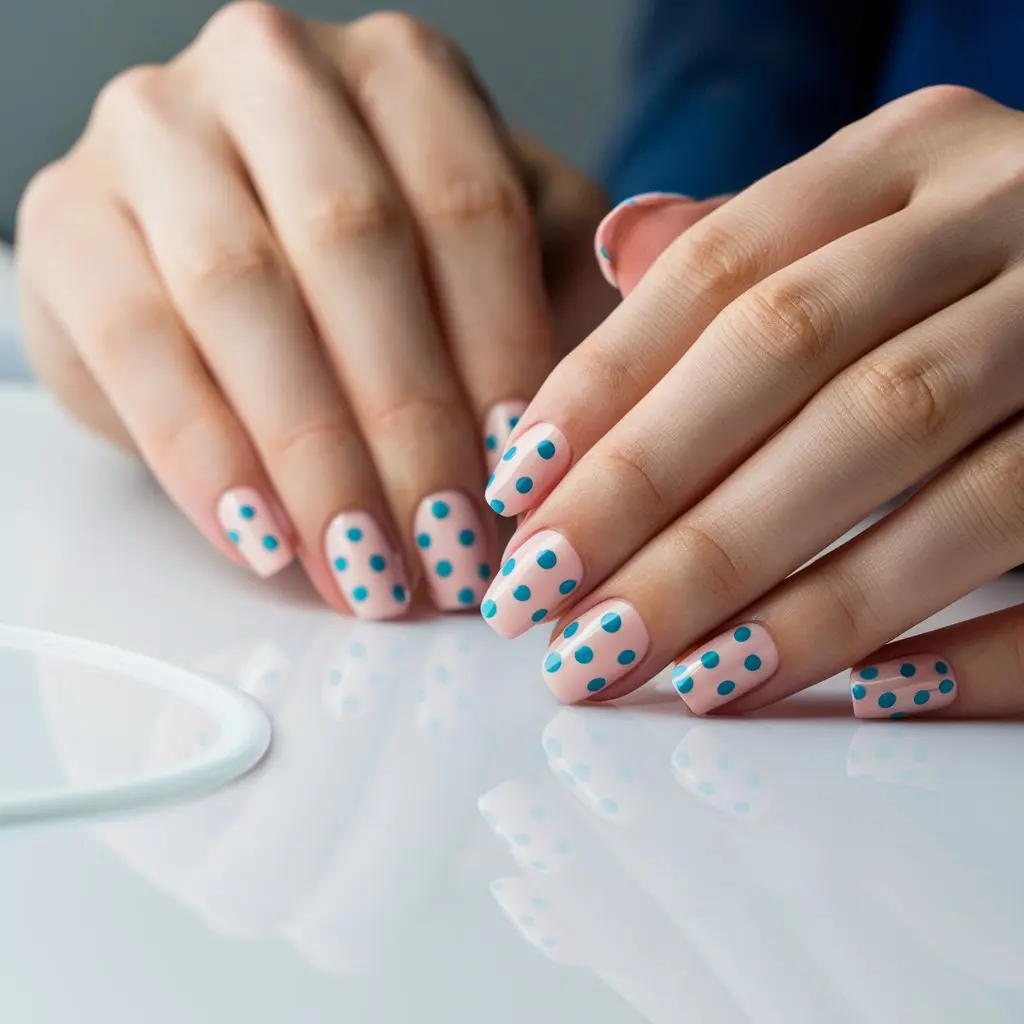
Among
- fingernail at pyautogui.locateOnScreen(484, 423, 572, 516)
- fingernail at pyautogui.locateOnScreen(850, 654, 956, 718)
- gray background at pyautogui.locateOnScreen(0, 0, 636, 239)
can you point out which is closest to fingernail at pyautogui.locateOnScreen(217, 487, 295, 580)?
fingernail at pyautogui.locateOnScreen(484, 423, 572, 516)

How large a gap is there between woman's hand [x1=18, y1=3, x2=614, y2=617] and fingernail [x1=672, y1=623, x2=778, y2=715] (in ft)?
0.44

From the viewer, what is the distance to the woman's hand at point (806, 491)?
0.42m

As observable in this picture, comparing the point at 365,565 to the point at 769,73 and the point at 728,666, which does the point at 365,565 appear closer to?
the point at 728,666

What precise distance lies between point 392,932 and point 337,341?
32 cm

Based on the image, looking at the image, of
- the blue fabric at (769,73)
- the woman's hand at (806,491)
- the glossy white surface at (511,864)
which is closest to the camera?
the glossy white surface at (511,864)

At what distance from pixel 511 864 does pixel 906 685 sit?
0.57ft

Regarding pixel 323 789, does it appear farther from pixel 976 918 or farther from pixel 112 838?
pixel 976 918

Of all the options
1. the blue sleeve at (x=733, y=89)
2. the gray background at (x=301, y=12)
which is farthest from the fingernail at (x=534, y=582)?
the gray background at (x=301, y=12)

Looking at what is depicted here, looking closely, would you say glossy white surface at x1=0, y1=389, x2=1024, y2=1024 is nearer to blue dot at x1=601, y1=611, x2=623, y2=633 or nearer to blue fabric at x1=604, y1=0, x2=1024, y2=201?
blue dot at x1=601, y1=611, x2=623, y2=633

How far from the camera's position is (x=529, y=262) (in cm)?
59

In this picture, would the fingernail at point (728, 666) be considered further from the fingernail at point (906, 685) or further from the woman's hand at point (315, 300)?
the woman's hand at point (315, 300)

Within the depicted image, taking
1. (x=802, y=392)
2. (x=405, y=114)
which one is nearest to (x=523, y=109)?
(x=405, y=114)

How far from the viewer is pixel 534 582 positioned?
0.43 meters

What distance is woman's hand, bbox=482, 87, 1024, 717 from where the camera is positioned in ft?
1.36
